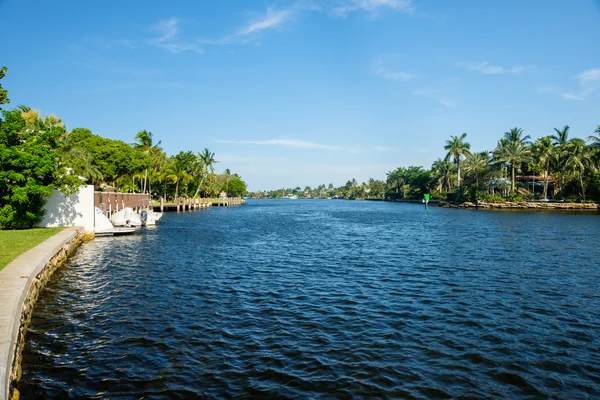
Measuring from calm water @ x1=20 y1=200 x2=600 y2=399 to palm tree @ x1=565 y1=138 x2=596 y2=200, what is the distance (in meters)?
73.2

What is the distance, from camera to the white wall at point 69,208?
2858 cm

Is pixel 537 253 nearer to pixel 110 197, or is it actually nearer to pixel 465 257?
pixel 465 257

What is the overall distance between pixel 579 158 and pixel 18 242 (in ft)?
316

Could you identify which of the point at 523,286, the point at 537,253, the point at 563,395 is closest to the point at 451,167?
the point at 537,253

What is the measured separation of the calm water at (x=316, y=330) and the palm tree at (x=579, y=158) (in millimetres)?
73240

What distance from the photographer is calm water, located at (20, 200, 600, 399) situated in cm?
844

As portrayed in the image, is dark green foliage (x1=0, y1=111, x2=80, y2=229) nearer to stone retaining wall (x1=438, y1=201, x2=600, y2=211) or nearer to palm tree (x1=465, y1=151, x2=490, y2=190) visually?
stone retaining wall (x1=438, y1=201, x2=600, y2=211)

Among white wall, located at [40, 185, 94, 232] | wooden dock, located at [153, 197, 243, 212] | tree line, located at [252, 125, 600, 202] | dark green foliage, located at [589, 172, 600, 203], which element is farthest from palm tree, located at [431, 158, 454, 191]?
white wall, located at [40, 185, 94, 232]

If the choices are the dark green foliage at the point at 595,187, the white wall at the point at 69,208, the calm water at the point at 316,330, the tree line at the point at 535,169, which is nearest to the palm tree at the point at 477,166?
the tree line at the point at 535,169

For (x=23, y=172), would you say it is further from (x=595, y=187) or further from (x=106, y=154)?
(x=595, y=187)

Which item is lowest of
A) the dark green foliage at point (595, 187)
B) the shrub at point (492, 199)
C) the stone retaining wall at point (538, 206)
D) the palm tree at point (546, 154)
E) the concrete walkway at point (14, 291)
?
Result: the concrete walkway at point (14, 291)

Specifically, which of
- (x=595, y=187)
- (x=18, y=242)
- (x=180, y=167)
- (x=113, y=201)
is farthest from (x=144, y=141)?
(x=595, y=187)

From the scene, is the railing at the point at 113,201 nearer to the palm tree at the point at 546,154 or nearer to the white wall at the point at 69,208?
the white wall at the point at 69,208

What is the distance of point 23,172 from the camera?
24.5 m
